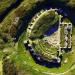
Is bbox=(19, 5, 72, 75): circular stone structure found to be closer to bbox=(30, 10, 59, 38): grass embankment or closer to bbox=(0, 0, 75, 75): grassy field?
bbox=(30, 10, 59, 38): grass embankment

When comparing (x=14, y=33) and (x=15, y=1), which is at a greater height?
(x=15, y=1)

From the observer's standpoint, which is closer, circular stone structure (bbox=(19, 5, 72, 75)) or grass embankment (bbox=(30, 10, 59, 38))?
grass embankment (bbox=(30, 10, 59, 38))

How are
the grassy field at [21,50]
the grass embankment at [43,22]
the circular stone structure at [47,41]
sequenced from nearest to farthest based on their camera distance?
the grassy field at [21,50]
the grass embankment at [43,22]
the circular stone structure at [47,41]

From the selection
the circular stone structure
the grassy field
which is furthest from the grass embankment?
the grassy field

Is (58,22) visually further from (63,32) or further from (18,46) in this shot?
(18,46)

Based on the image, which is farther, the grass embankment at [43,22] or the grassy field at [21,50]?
the grass embankment at [43,22]

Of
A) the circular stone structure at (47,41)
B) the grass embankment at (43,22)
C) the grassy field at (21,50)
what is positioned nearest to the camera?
the grassy field at (21,50)

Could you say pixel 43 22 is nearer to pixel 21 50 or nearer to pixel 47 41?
pixel 47 41

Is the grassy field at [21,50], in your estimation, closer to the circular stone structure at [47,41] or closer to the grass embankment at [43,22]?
the circular stone structure at [47,41]

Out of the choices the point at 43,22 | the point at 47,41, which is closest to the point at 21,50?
the point at 47,41

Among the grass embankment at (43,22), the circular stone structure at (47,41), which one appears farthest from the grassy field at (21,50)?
the grass embankment at (43,22)

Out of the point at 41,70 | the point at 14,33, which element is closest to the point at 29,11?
the point at 14,33
